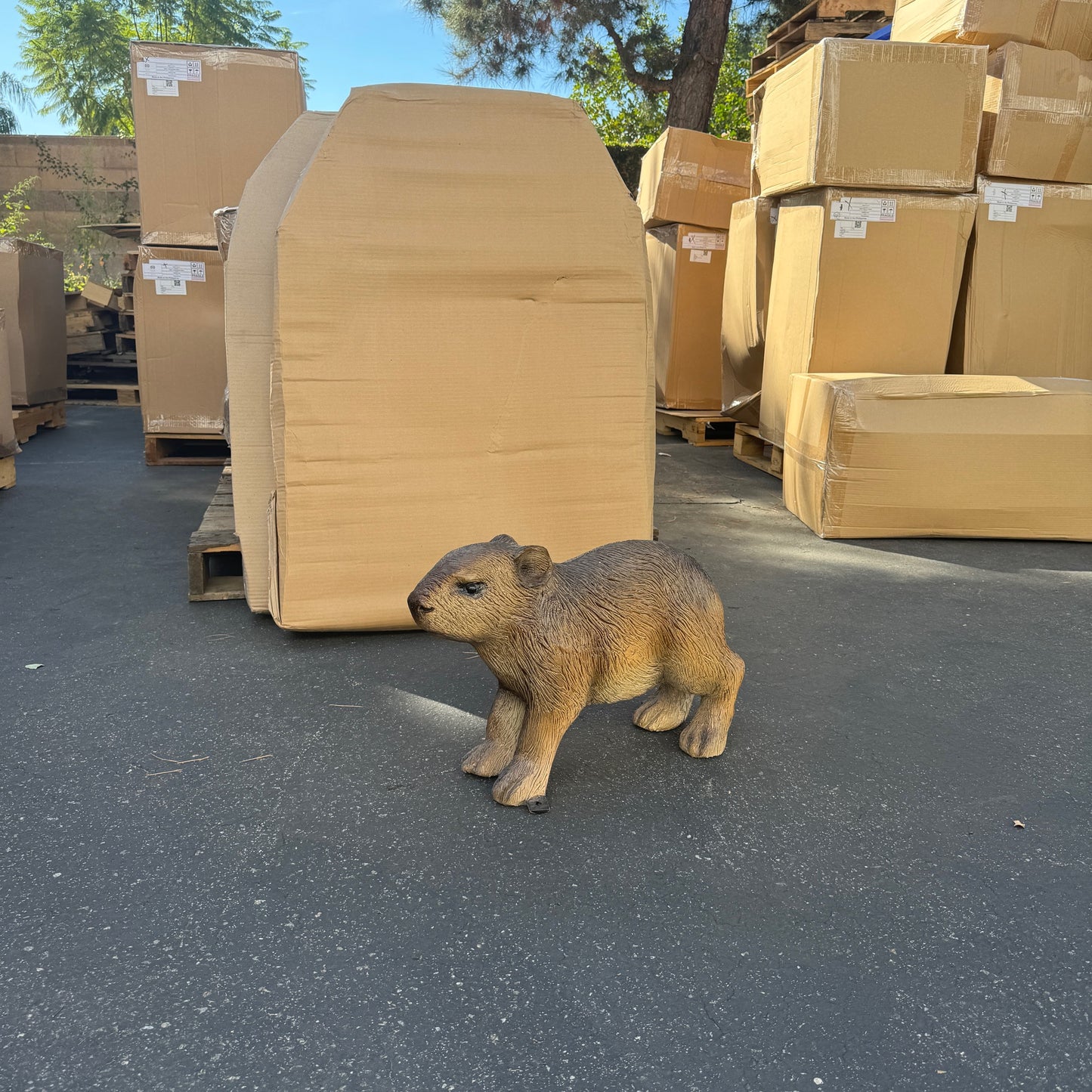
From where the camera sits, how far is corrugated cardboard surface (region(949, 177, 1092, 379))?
4.64 m

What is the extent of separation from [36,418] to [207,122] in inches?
107

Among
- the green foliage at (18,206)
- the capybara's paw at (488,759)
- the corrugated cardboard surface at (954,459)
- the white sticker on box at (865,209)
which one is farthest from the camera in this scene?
the green foliage at (18,206)

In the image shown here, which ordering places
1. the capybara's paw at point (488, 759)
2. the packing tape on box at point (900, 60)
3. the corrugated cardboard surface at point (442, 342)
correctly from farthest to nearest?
1. the packing tape on box at point (900, 60)
2. the corrugated cardboard surface at point (442, 342)
3. the capybara's paw at point (488, 759)

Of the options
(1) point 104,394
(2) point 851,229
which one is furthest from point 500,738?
(1) point 104,394

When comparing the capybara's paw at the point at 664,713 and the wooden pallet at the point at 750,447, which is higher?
the wooden pallet at the point at 750,447

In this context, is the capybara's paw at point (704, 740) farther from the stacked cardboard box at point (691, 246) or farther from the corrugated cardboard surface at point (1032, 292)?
the stacked cardboard box at point (691, 246)

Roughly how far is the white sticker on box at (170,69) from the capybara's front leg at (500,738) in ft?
14.7

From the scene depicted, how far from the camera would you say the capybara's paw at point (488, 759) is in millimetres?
2033

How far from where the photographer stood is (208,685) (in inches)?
98.0

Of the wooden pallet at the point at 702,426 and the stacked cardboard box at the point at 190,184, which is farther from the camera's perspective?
the wooden pallet at the point at 702,426

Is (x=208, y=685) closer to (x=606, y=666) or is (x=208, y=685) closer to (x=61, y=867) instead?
(x=61, y=867)

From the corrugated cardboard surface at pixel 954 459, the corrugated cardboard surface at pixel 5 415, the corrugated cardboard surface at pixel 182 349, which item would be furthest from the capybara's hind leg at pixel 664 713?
the corrugated cardboard surface at pixel 182 349

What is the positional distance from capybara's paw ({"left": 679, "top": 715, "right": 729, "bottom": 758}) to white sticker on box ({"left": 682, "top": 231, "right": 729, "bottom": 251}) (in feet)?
16.6

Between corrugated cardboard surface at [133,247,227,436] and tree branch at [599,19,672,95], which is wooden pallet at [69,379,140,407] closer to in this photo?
corrugated cardboard surface at [133,247,227,436]
